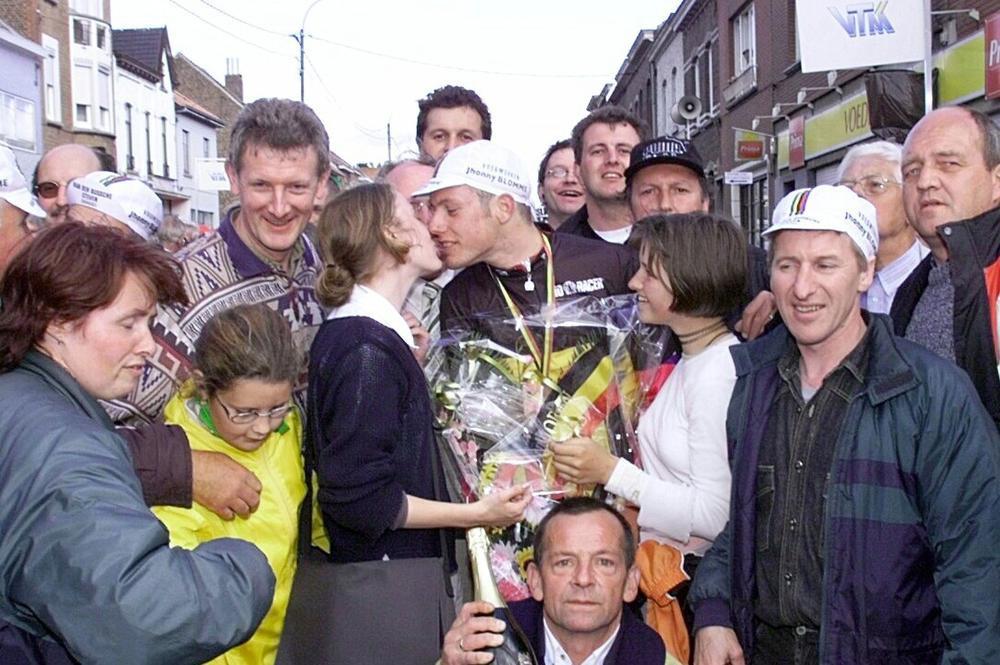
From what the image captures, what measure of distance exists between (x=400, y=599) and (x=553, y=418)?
734mm

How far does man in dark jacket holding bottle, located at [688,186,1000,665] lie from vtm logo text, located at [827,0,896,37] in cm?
704

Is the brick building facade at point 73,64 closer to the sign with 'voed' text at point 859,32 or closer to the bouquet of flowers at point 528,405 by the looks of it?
the sign with 'voed' text at point 859,32

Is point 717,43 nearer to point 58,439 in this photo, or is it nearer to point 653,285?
point 653,285

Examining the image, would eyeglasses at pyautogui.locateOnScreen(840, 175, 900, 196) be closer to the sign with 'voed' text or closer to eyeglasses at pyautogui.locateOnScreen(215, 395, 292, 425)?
eyeglasses at pyautogui.locateOnScreen(215, 395, 292, 425)

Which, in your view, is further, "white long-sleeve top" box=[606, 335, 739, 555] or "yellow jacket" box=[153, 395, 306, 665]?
"white long-sleeve top" box=[606, 335, 739, 555]

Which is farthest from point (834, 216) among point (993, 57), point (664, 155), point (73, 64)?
point (73, 64)

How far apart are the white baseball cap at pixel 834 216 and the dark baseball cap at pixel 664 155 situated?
167 cm

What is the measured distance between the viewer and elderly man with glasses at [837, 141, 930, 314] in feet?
16.4

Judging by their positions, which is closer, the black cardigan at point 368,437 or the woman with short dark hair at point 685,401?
the black cardigan at point 368,437

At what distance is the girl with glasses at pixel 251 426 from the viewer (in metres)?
3.04

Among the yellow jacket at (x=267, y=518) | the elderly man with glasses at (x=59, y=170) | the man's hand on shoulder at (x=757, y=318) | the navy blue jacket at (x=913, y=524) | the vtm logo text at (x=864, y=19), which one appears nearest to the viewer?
the navy blue jacket at (x=913, y=524)

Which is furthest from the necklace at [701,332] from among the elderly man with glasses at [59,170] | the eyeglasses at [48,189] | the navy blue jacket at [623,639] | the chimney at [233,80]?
the chimney at [233,80]

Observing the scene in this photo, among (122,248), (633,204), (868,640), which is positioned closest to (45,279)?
(122,248)

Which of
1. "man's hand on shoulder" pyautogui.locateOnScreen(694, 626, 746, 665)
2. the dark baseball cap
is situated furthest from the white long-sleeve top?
the dark baseball cap
